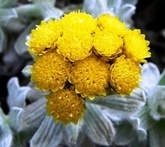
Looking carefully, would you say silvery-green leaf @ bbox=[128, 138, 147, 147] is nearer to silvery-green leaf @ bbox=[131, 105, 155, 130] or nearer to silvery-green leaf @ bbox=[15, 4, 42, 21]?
silvery-green leaf @ bbox=[131, 105, 155, 130]

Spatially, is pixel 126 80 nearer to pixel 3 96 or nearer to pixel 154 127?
pixel 154 127

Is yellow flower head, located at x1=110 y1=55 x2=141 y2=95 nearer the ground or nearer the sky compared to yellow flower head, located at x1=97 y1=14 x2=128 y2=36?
nearer the ground

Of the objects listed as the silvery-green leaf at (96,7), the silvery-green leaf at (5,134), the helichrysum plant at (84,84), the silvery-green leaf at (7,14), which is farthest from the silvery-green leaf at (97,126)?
the silvery-green leaf at (7,14)

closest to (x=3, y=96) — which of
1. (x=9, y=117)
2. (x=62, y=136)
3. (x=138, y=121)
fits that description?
(x=9, y=117)

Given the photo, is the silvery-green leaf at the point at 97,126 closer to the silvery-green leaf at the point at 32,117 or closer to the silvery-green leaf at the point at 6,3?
the silvery-green leaf at the point at 32,117

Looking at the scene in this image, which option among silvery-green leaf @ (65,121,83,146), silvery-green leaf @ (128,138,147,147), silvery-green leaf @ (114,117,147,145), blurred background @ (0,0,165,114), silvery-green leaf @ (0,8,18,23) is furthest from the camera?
blurred background @ (0,0,165,114)

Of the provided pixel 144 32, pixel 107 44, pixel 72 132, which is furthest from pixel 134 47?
pixel 144 32

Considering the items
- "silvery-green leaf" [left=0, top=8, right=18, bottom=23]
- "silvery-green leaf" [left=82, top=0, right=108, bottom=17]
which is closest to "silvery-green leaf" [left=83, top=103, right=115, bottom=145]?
"silvery-green leaf" [left=82, top=0, right=108, bottom=17]
